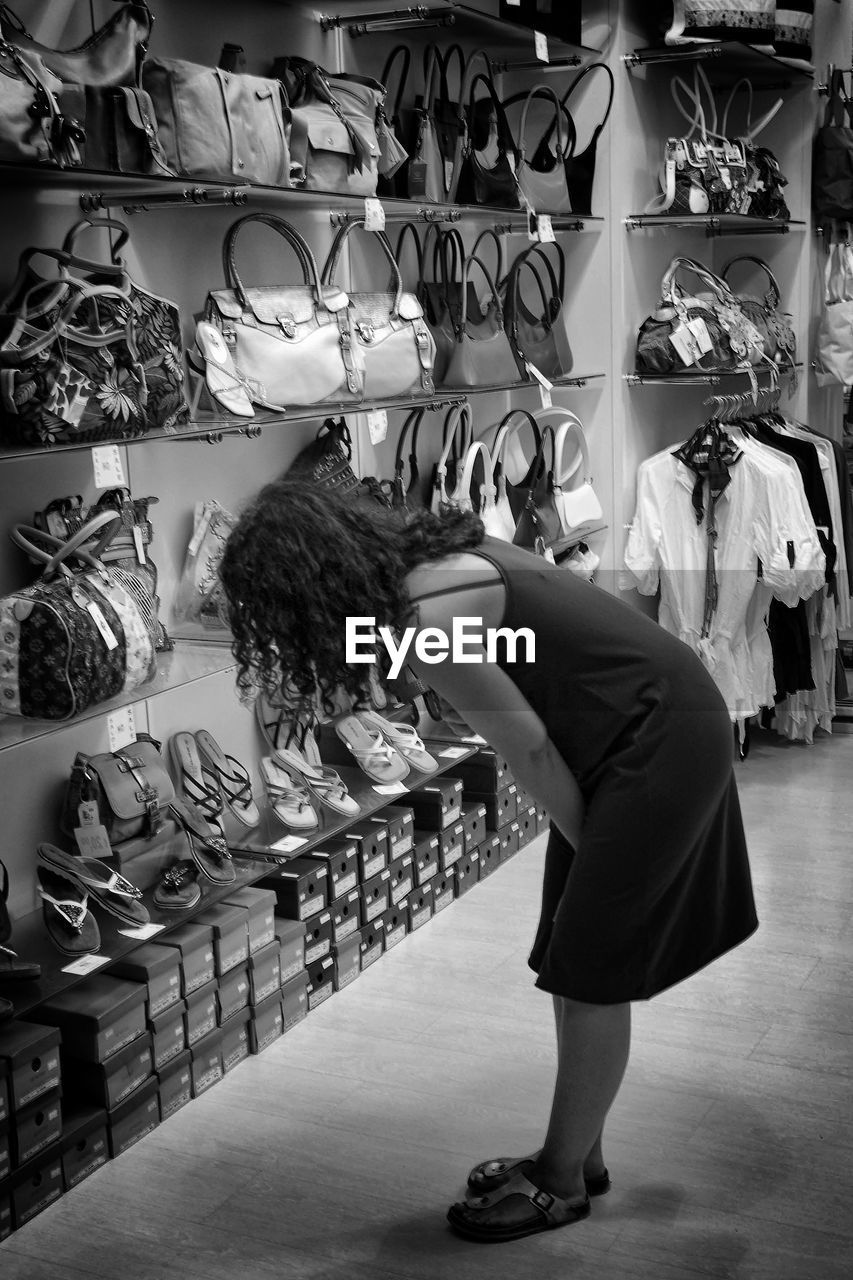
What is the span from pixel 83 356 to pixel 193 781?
3.74 feet

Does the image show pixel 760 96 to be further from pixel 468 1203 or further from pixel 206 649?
pixel 468 1203

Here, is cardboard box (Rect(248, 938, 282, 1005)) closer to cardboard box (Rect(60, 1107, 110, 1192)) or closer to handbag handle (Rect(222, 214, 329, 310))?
cardboard box (Rect(60, 1107, 110, 1192))

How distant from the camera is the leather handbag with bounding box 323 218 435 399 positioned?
3.41 m

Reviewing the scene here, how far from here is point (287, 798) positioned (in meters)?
3.43

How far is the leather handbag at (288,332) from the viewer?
120 inches

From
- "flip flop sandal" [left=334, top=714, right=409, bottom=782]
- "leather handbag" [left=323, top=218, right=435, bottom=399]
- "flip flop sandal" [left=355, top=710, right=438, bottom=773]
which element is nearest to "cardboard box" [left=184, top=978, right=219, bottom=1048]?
"flip flop sandal" [left=334, top=714, right=409, bottom=782]

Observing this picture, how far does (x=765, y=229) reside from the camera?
5.34 m

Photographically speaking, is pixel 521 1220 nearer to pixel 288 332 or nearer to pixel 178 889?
pixel 178 889

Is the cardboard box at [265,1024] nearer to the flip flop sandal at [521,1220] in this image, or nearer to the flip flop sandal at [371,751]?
the flip flop sandal at [371,751]

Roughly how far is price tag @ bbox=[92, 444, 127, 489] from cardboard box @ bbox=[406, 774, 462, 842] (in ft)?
5.27

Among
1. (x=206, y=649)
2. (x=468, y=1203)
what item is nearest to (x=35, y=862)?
(x=206, y=649)

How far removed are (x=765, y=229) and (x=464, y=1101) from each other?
12.4 ft

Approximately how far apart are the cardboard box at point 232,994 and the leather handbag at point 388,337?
4.77ft

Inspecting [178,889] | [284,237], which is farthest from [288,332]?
[178,889]
